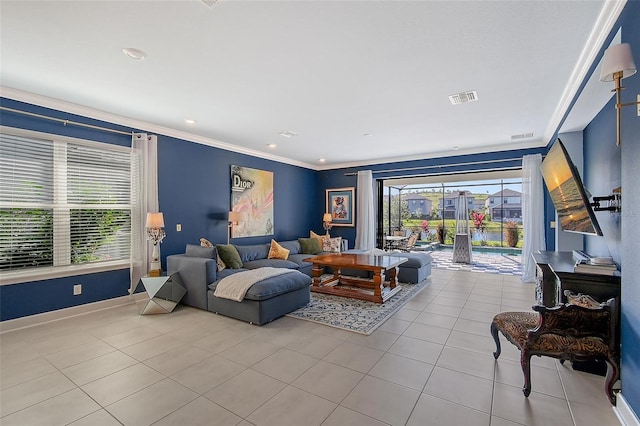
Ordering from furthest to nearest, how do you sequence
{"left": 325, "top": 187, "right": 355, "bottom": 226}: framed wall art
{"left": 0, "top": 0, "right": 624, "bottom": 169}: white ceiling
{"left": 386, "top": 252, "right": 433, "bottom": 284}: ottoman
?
{"left": 325, "top": 187, "right": 355, "bottom": 226}: framed wall art
{"left": 386, "top": 252, "right": 433, "bottom": 284}: ottoman
{"left": 0, "top": 0, "right": 624, "bottom": 169}: white ceiling

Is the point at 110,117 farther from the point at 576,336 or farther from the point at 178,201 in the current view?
the point at 576,336

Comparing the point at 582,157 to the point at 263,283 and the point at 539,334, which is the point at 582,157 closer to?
the point at 539,334

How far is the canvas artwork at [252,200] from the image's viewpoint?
6.04 m

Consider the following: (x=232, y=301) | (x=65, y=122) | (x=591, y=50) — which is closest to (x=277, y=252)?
(x=232, y=301)

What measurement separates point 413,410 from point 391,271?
3.11 meters

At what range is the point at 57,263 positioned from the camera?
3736 mm

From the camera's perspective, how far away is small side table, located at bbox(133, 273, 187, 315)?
393 centimetres

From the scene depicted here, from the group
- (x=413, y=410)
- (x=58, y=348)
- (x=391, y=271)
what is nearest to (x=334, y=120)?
(x=391, y=271)

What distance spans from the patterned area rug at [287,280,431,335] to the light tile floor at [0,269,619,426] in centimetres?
17

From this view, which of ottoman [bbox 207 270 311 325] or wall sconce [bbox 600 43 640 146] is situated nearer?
wall sconce [bbox 600 43 640 146]

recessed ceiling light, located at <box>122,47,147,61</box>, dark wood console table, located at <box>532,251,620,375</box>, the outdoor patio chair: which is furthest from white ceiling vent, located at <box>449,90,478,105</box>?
the outdoor patio chair

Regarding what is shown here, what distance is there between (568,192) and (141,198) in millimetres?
5320

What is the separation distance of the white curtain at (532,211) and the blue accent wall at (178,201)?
16.6ft

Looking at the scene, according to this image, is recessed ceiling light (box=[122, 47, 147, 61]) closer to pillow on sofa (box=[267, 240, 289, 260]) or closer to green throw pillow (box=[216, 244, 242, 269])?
green throw pillow (box=[216, 244, 242, 269])
